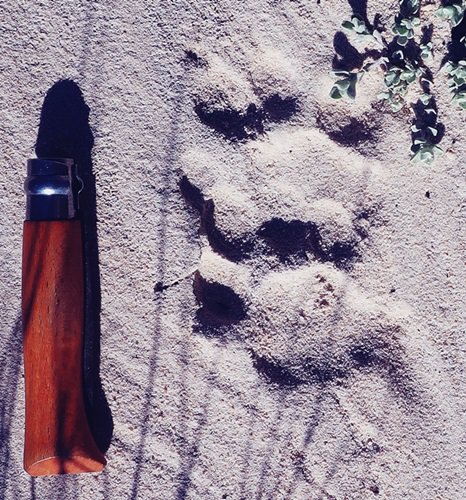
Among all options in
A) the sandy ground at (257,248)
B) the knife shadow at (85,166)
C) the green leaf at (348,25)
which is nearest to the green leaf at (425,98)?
the sandy ground at (257,248)

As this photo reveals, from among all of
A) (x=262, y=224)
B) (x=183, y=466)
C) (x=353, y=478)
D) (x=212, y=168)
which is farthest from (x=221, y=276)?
(x=353, y=478)

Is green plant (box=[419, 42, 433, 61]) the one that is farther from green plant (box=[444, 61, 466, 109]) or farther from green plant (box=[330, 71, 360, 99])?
green plant (box=[330, 71, 360, 99])

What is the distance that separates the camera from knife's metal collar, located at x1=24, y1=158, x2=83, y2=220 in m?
1.85

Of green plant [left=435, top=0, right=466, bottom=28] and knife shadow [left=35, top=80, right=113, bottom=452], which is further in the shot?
knife shadow [left=35, top=80, right=113, bottom=452]

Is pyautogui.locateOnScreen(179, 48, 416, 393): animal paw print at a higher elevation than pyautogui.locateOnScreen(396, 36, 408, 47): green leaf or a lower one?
lower

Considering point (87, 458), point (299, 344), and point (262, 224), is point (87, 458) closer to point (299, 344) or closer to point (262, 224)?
point (299, 344)

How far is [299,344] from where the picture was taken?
1.96 m

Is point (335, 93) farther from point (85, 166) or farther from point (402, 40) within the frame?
point (85, 166)

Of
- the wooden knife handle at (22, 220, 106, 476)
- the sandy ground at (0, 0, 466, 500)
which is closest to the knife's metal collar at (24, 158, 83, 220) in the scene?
the wooden knife handle at (22, 220, 106, 476)

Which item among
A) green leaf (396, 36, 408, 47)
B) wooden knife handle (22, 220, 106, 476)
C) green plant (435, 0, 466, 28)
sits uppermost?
green plant (435, 0, 466, 28)

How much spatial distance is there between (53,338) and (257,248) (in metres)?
0.64

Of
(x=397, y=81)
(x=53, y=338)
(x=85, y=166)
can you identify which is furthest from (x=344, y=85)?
(x=53, y=338)

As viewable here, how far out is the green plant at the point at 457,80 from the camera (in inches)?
73.2

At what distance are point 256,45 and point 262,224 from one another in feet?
1.73
